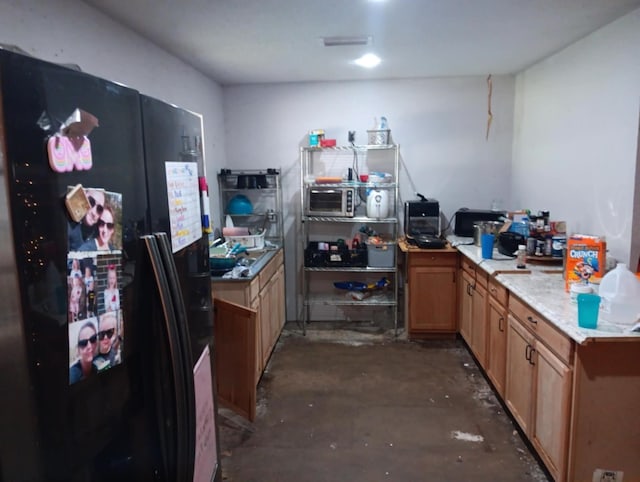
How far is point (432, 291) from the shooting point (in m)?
3.71

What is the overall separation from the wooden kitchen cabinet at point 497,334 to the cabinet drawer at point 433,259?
30.3 inches

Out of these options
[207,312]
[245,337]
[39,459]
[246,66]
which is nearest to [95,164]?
[39,459]

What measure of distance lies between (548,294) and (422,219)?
69.2 inches

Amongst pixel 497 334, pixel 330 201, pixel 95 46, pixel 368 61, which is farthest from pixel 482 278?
pixel 95 46

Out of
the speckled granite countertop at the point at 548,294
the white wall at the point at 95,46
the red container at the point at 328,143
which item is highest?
→ the white wall at the point at 95,46

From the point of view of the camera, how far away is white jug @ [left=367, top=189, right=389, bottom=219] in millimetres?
3807

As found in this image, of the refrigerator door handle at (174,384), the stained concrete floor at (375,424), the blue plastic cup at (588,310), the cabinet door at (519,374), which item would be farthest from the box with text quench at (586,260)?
the refrigerator door handle at (174,384)

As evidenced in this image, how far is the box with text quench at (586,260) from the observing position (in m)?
2.20

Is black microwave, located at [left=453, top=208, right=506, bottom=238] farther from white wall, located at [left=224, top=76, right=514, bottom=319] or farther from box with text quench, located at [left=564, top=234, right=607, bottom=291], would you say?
box with text quench, located at [left=564, top=234, right=607, bottom=291]

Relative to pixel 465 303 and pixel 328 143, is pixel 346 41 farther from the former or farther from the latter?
pixel 465 303

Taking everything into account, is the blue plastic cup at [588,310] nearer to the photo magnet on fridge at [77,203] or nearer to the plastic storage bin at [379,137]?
the photo magnet on fridge at [77,203]

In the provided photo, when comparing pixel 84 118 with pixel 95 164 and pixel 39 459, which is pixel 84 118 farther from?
pixel 39 459

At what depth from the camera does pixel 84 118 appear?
798 millimetres

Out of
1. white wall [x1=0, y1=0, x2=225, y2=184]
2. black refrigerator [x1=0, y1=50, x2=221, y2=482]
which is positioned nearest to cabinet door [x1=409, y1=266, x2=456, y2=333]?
white wall [x1=0, y1=0, x2=225, y2=184]
